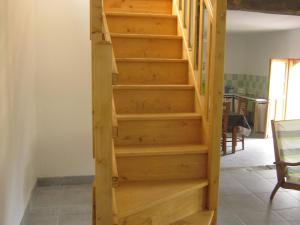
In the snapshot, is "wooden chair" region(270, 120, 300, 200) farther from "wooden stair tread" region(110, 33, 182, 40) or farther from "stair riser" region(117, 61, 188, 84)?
"wooden stair tread" region(110, 33, 182, 40)

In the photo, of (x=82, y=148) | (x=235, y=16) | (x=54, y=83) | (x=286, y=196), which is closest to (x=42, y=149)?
(x=82, y=148)

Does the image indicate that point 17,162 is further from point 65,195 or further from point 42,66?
point 42,66

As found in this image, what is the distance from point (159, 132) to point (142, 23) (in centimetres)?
137

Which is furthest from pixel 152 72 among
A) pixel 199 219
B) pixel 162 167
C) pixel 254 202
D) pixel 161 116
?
pixel 254 202

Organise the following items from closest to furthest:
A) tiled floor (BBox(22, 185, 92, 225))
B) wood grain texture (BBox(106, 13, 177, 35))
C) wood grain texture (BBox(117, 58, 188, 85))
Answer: tiled floor (BBox(22, 185, 92, 225)) < wood grain texture (BBox(117, 58, 188, 85)) < wood grain texture (BBox(106, 13, 177, 35))

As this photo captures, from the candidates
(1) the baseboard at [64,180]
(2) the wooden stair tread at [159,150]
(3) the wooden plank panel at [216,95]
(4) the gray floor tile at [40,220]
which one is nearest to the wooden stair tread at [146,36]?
Answer: (3) the wooden plank panel at [216,95]

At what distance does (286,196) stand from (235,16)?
2851 millimetres

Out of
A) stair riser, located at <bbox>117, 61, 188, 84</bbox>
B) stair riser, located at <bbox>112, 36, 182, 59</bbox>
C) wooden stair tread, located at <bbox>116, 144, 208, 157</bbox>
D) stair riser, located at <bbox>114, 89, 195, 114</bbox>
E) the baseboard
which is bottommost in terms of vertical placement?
the baseboard

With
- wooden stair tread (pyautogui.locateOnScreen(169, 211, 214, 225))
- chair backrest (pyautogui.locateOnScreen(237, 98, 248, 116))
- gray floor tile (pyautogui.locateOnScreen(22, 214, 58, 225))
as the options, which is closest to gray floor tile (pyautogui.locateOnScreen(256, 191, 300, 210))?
wooden stair tread (pyautogui.locateOnScreen(169, 211, 214, 225))

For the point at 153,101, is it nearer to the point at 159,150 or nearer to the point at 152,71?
the point at 152,71

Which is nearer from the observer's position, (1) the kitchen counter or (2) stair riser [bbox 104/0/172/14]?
(2) stair riser [bbox 104/0/172/14]

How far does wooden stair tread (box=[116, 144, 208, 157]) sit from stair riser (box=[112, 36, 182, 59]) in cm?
109

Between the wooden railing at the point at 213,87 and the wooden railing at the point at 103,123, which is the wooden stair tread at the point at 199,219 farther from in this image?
the wooden railing at the point at 103,123

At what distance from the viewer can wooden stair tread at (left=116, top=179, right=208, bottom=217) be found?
224 centimetres
